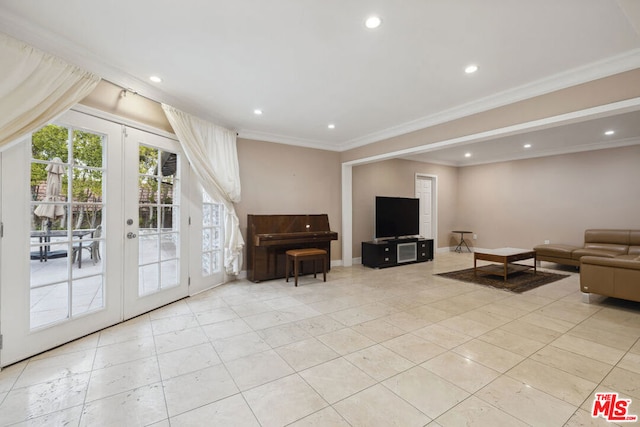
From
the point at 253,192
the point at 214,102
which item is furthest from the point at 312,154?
the point at 214,102

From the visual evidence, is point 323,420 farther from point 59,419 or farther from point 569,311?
point 569,311

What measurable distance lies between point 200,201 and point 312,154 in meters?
2.44

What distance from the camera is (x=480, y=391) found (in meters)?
1.81

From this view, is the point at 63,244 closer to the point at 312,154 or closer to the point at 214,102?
the point at 214,102

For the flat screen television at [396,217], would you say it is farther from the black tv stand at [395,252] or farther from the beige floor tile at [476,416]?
the beige floor tile at [476,416]

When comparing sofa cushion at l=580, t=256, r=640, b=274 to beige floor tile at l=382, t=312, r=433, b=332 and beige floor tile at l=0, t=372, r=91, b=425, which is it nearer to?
beige floor tile at l=382, t=312, r=433, b=332

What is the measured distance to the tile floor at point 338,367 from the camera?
162 centimetres

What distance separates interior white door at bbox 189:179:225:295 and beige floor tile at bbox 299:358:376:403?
244 centimetres

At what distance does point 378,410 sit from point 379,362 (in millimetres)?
524

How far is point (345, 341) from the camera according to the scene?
250cm

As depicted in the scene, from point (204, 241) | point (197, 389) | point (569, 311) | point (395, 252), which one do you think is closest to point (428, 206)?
point (395, 252)

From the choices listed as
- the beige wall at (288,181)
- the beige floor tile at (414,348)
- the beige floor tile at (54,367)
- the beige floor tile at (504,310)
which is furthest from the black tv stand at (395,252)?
the beige floor tile at (54,367)

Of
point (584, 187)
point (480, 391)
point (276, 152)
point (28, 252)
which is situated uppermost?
point (276, 152)

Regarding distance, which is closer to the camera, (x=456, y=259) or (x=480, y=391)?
(x=480, y=391)
